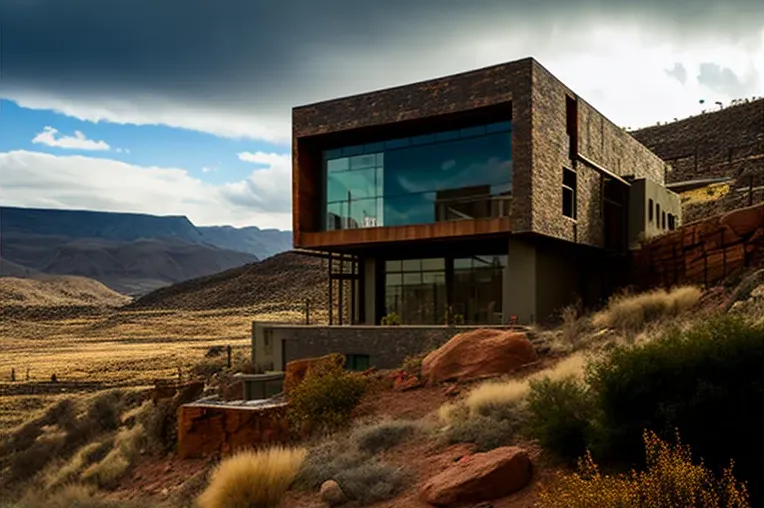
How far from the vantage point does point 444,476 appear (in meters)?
8.72

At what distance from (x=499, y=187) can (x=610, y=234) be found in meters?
8.25

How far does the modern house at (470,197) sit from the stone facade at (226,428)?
29.4ft

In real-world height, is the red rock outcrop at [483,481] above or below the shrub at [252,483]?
above

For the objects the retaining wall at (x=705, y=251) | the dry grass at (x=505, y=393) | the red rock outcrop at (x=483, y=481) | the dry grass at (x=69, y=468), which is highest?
the retaining wall at (x=705, y=251)

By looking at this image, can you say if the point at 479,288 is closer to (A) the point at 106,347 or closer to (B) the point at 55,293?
(A) the point at 106,347

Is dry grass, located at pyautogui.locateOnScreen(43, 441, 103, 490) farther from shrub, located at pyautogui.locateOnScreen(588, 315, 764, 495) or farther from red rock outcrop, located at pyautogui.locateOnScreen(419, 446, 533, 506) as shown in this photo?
shrub, located at pyautogui.locateOnScreen(588, 315, 764, 495)

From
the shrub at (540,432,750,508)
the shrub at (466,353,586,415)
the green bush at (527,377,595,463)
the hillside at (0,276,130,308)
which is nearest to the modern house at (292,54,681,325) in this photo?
the shrub at (466,353,586,415)

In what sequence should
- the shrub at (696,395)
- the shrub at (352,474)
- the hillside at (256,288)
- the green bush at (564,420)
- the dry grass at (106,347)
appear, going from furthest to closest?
the hillside at (256,288), the dry grass at (106,347), the shrub at (352,474), the green bush at (564,420), the shrub at (696,395)

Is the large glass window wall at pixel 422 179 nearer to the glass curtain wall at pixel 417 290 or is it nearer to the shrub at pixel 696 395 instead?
the glass curtain wall at pixel 417 290

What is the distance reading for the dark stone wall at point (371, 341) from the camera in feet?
65.5

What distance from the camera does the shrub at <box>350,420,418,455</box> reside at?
453 inches

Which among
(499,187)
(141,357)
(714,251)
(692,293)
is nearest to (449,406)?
(692,293)

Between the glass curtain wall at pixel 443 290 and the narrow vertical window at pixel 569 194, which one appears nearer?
the narrow vertical window at pixel 569 194

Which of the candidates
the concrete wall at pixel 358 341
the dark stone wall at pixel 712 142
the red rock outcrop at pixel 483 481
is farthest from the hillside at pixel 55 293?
the red rock outcrop at pixel 483 481
